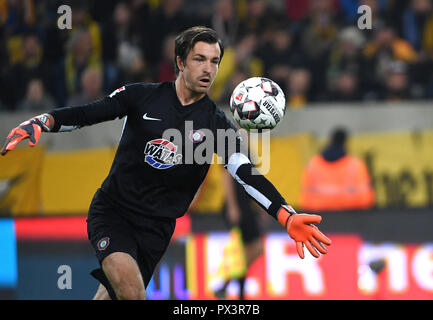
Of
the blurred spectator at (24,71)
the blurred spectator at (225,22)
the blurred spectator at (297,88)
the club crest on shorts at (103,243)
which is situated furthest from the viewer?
the blurred spectator at (225,22)

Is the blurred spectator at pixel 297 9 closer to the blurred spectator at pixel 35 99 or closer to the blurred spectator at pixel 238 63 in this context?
the blurred spectator at pixel 238 63

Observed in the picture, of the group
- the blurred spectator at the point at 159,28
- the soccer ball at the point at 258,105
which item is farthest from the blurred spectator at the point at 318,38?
the soccer ball at the point at 258,105

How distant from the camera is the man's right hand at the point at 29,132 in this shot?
16.3 feet

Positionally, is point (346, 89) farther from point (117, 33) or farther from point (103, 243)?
point (103, 243)

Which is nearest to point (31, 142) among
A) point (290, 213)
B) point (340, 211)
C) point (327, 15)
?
point (290, 213)

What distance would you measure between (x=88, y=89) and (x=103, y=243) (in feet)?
16.8

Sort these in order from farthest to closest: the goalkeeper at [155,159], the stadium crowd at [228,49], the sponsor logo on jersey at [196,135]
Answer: the stadium crowd at [228,49], the sponsor logo on jersey at [196,135], the goalkeeper at [155,159]

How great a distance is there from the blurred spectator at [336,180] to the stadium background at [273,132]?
0.14 metres

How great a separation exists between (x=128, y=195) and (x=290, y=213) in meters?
1.20

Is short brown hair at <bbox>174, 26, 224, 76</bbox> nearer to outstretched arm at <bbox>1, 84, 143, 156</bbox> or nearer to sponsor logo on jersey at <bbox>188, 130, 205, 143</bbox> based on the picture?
outstretched arm at <bbox>1, 84, 143, 156</bbox>

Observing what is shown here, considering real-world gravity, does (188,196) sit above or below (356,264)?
above

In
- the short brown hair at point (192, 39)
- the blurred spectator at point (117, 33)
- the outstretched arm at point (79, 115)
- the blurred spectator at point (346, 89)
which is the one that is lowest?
the outstretched arm at point (79, 115)

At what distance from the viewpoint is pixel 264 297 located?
8836 mm

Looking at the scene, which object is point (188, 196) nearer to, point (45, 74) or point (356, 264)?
point (356, 264)
